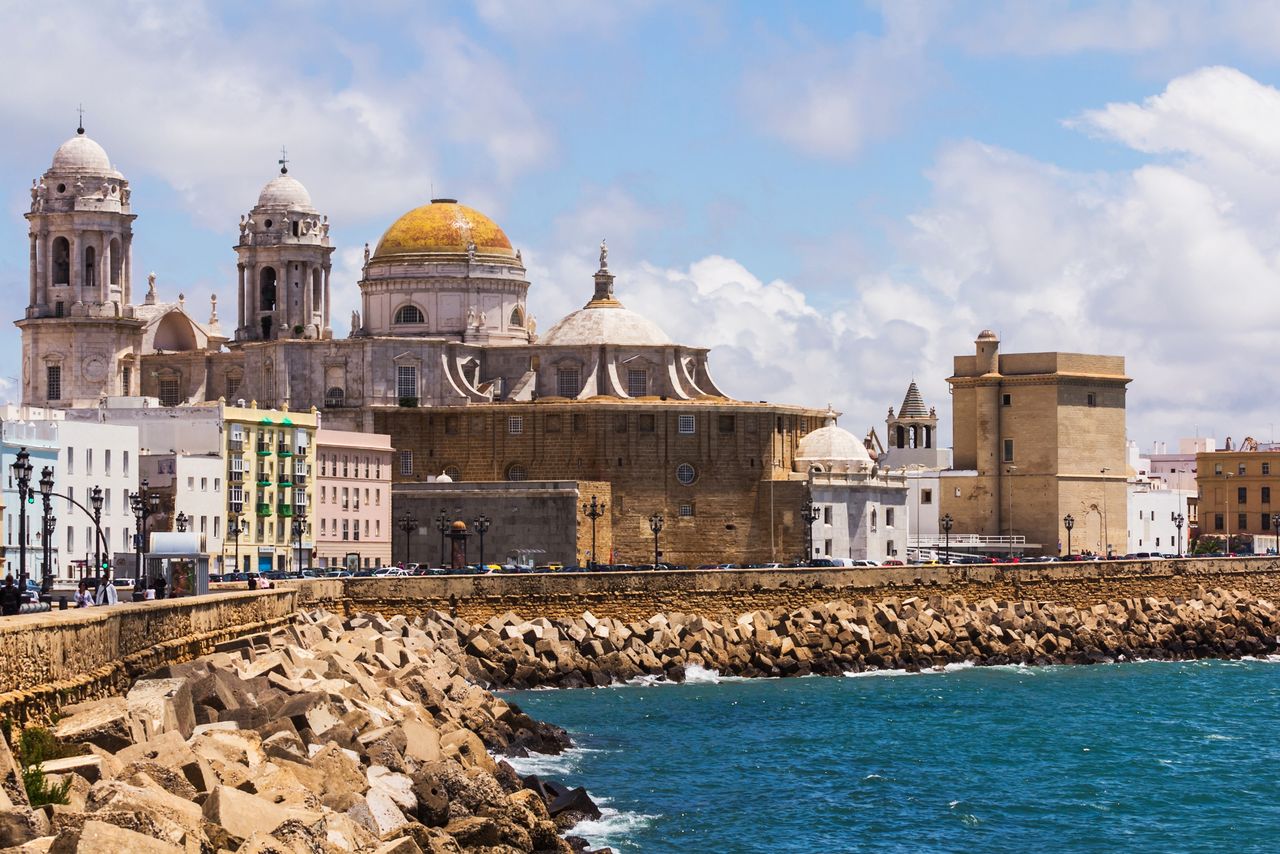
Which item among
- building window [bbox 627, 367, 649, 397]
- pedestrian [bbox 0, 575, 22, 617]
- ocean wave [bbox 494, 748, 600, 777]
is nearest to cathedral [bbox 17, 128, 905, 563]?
building window [bbox 627, 367, 649, 397]

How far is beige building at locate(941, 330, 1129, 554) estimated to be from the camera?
93.1m

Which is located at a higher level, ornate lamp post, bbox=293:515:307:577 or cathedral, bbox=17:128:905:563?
cathedral, bbox=17:128:905:563

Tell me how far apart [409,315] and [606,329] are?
815 cm

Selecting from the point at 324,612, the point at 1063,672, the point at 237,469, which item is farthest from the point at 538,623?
the point at 237,469

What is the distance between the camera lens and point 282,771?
20.4 metres

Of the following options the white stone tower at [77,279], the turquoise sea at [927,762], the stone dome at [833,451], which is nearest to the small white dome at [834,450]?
the stone dome at [833,451]

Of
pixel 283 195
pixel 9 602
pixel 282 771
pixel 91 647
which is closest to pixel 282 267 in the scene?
pixel 283 195

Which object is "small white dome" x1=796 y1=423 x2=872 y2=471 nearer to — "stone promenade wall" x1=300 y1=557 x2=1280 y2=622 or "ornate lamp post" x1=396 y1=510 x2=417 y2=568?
"ornate lamp post" x1=396 y1=510 x2=417 y2=568

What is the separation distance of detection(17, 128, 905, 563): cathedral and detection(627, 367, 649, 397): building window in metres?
0.05

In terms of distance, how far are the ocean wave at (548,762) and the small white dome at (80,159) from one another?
5129 cm

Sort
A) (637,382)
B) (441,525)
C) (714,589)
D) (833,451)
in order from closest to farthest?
1. (714,589)
2. (441,525)
3. (833,451)
4. (637,382)

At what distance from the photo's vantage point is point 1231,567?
214 feet

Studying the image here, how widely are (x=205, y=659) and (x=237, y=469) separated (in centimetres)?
4406

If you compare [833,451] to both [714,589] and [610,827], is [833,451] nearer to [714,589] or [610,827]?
[714,589]
